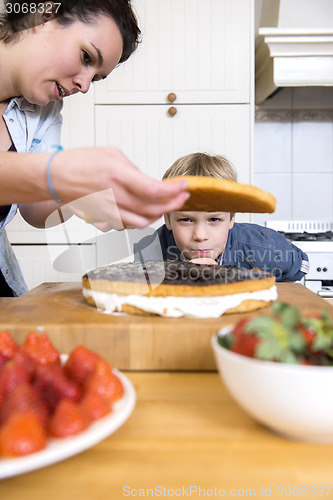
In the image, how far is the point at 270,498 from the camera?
1.41ft

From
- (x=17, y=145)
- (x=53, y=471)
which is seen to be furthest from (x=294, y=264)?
(x=53, y=471)

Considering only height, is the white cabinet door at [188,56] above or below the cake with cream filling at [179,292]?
above

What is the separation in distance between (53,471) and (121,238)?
85.0 inches

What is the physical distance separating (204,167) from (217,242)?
0.31 metres

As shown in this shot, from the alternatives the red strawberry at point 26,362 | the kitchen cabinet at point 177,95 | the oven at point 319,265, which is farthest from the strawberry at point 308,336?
the kitchen cabinet at point 177,95

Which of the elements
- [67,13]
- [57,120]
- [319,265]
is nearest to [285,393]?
[67,13]

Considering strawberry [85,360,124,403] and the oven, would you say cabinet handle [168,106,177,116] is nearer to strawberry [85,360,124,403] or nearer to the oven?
the oven

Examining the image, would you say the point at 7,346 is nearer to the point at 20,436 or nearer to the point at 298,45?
the point at 20,436

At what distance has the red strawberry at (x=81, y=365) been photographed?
1.83 ft

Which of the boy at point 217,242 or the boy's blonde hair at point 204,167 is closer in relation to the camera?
the boy at point 217,242

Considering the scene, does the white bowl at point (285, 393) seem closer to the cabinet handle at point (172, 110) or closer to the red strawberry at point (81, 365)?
the red strawberry at point (81, 365)

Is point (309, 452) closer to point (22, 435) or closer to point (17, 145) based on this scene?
point (22, 435)

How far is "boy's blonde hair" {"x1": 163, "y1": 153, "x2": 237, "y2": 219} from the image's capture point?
1.69 metres

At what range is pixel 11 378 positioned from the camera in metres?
0.51
